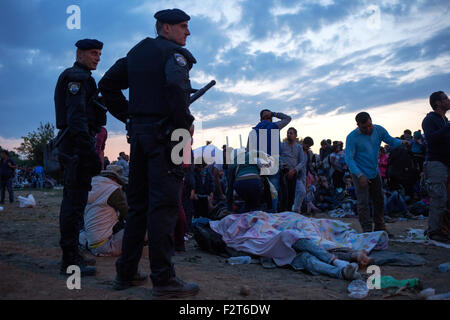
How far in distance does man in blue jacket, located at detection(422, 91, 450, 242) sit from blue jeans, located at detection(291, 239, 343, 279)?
272 cm

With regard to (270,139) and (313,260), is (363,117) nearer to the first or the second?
(270,139)

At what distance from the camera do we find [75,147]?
12.4ft

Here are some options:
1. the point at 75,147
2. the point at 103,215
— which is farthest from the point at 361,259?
the point at 75,147

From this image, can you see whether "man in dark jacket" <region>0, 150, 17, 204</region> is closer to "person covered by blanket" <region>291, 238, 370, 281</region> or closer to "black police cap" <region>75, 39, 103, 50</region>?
"black police cap" <region>75, 39, 103, 50</region>

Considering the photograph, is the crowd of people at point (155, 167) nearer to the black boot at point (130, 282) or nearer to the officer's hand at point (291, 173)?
the black boot at point (130, 282)

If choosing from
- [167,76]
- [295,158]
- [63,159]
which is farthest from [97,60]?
[295,158]

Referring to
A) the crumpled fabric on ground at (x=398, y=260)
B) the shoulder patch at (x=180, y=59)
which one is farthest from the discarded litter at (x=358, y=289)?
the shoulder patch at (x=180, y=59)

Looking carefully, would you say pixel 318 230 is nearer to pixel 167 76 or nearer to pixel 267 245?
pixel 267 245

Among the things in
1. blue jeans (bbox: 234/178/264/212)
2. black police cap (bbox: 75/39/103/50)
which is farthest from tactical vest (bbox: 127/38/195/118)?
blue jeans (bbox: 234/178/264/212)

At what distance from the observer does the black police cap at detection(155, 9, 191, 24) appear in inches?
122

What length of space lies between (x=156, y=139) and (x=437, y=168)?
16.1 feet

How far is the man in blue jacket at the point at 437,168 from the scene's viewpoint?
559 cm

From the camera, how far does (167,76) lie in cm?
281
